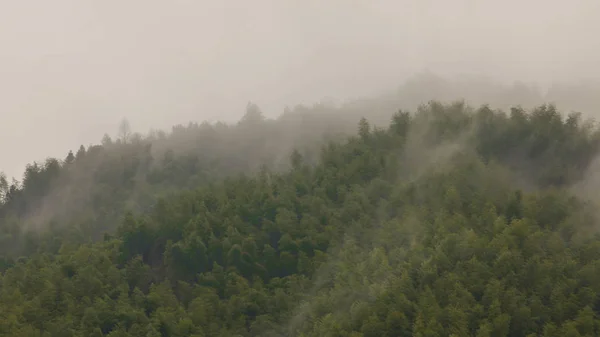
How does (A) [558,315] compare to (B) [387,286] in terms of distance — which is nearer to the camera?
(A) [558,315]

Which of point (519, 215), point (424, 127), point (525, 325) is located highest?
point (424, 127)

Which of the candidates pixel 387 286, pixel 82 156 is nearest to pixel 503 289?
pixel 387 286

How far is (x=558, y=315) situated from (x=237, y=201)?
167 feet

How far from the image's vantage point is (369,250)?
3701 inches

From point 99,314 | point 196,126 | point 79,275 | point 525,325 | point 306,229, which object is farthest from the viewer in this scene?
point 196,126

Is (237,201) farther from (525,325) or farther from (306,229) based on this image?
(525,325)

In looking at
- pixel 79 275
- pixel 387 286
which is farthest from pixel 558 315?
pixel 79 275

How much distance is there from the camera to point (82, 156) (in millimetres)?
152125

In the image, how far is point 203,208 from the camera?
377 ft

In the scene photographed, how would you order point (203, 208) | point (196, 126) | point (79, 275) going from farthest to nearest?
point (196, 126) → point (203, 208) → point (79, 275)

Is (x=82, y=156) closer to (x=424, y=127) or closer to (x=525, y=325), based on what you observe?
(x=424, y=127)

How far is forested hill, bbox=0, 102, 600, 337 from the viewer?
257 feet

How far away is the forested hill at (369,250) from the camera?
257 ft

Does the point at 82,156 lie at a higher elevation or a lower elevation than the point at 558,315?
higher
